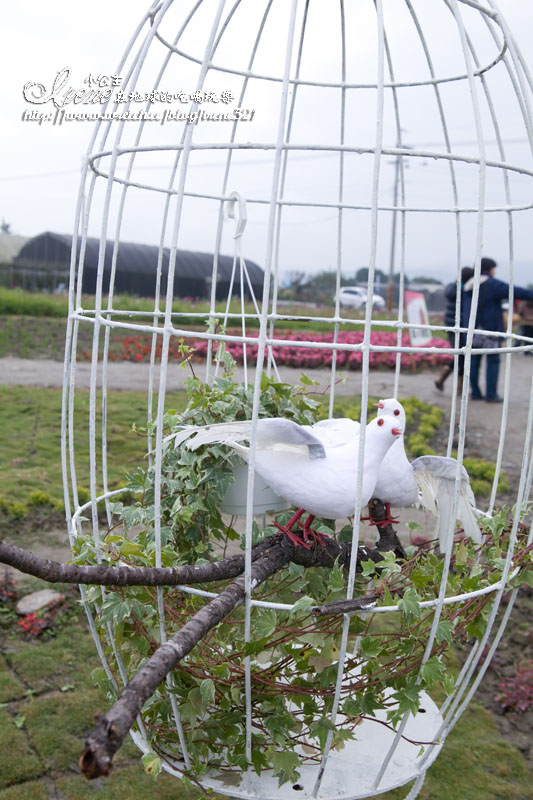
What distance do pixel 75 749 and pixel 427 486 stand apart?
134cm

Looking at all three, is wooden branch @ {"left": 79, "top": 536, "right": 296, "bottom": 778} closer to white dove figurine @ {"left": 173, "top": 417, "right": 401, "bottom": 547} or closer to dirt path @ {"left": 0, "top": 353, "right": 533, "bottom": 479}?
white dove figurine @ {"left": 173, "top": 417, "right": 401, "bottom": 547}

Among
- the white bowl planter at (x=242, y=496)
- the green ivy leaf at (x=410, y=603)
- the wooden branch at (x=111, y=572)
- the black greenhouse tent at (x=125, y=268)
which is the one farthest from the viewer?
the black greenhouse tent at (x=125, y=268)

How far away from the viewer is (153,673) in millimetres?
961

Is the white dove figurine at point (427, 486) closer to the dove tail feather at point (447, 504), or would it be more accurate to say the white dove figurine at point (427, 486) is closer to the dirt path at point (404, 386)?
the dove tail feather at point (447, 504)

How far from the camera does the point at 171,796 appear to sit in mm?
1953

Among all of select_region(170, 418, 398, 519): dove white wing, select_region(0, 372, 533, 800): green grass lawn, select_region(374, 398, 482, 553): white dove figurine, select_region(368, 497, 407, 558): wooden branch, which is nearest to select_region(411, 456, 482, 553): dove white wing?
select_region(374, 398, 482, 553): white dove figurine

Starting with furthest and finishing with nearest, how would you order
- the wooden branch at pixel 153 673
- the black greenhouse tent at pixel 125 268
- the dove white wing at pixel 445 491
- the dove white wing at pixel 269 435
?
the black greenhouse tent at pixel 125 268 < the dove white wing at pixel 445 491 < the dove white wing at pixel 269 435 < the wooden branch at pixel 153 673

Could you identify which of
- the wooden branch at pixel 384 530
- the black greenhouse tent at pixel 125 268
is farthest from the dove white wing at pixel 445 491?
the black greenhouse tent at pixel 125 268

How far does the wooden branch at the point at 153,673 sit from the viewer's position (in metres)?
0.80

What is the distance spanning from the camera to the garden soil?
2477mm

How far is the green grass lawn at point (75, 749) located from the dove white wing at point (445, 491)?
90cm

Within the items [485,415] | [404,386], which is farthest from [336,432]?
[404,386]

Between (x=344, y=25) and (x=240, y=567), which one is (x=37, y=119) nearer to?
(x=344, y=25)

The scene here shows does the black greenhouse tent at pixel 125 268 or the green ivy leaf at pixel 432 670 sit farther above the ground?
the black greenhouse tent at pixel 125 268
